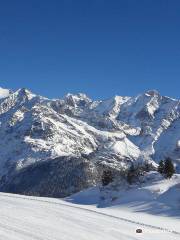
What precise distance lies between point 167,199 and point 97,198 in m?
12.5

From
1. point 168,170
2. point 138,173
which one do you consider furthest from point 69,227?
point 138,173

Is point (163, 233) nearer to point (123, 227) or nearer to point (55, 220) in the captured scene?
point (123, 227)

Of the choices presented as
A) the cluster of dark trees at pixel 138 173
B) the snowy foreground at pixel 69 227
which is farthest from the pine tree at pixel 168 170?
the snowy foreground at pixel 69 227

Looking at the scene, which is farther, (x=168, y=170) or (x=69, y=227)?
(x=168, y=170)

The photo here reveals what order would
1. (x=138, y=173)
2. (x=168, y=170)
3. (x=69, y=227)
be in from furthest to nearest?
(x=138, y=173), (x=168, y=170), (x=69, y=227)

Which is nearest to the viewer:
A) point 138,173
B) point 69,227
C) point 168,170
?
point 69,227

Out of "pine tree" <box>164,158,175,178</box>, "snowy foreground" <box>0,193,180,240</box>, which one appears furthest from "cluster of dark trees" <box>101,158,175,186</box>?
"snowy foreground" <box>0,193,180,240</box>

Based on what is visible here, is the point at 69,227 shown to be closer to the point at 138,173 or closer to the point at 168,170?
the point at 168,170

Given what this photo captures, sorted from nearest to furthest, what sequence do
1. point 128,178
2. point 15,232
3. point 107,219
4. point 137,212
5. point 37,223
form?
point 15,232, point 37,223, point 107,219, point 137,212, point 128,178

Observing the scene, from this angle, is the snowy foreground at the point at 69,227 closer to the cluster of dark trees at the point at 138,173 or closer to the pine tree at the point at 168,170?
the pine tree at the point at 168,170

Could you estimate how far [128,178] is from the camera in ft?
275

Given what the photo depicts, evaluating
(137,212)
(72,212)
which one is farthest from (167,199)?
(72,212)

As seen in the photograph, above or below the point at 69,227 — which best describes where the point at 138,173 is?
above

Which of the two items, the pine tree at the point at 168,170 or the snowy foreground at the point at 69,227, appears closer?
the snowy foreground at the point at 69,227
